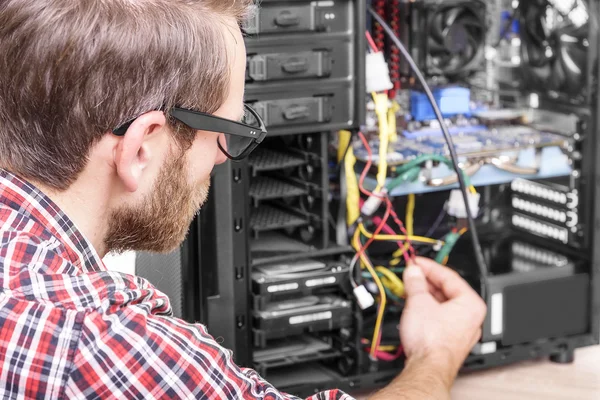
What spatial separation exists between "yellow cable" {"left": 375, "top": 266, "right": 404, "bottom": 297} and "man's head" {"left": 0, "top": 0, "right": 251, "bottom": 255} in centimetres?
70

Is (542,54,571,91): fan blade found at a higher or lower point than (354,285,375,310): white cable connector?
higher

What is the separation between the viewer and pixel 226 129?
896 mm

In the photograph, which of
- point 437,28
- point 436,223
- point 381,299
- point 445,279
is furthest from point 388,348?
point 437,28

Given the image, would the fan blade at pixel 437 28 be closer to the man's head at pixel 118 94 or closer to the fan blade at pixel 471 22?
the fan blade at pixel 471 22

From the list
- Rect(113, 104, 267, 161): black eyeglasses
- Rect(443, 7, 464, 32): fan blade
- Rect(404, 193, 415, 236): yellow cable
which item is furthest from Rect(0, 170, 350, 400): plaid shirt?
Rect(443, 7, 464, 32): fan blade

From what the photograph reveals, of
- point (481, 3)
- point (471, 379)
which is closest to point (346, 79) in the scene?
point (481, 3)

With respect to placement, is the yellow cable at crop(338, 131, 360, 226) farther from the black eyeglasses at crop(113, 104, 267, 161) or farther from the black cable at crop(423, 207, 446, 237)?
the black eyeglasses at crop(113, 104, 267, 161)

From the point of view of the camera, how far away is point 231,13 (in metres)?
0.89

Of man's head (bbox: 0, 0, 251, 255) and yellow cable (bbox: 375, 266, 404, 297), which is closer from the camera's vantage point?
man's head (bbox: 0, 0, 251, 255)

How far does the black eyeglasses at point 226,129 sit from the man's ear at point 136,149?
12mm

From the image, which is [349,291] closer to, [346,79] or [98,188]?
[346,79]

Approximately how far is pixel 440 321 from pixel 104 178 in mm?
622

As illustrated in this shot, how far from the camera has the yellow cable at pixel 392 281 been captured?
157 cm

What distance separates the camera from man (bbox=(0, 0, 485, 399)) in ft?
2.36
